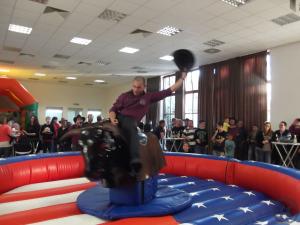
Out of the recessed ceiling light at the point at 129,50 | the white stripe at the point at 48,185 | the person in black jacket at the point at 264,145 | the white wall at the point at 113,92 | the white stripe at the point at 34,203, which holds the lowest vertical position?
the white stripe at the point at 48,185

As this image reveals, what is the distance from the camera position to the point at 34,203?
305cm

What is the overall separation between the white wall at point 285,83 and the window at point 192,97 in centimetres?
340

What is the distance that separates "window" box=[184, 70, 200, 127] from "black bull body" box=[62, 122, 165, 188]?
839 centimetres

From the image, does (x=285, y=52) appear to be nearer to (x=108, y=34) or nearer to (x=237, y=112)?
(x=237, y=112)

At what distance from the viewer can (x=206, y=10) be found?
221 inches

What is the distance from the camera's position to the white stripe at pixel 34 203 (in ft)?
9.39

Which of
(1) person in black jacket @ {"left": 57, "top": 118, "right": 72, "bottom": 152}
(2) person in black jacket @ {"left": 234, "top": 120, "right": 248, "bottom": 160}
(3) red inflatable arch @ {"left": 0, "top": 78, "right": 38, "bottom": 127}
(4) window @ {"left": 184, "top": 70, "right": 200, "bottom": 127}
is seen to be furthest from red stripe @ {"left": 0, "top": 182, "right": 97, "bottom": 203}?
(3) red inflatable arch @ {"left": 0, "top": 78, "right": 38, "bottom": 127}

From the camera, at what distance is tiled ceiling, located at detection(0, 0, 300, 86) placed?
18.1 ft

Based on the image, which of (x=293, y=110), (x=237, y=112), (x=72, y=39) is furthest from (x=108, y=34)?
(x=293, y=110)

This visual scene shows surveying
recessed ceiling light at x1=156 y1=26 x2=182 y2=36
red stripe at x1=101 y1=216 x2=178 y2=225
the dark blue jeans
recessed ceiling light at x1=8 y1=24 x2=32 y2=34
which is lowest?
red stripe at x1=101 y1=216 x2=178 y2=225

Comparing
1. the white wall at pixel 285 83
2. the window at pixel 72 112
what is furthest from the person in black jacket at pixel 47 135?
the window at pixel 72 112

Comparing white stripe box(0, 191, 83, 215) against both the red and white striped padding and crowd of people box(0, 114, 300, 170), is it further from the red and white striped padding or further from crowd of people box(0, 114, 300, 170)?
crowd of people box(0, 114, 300, 170)

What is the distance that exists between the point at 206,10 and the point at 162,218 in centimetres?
453

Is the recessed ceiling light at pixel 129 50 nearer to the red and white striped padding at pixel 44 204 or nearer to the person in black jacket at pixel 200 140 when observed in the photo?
the person in black jacket at pixel 200 140
